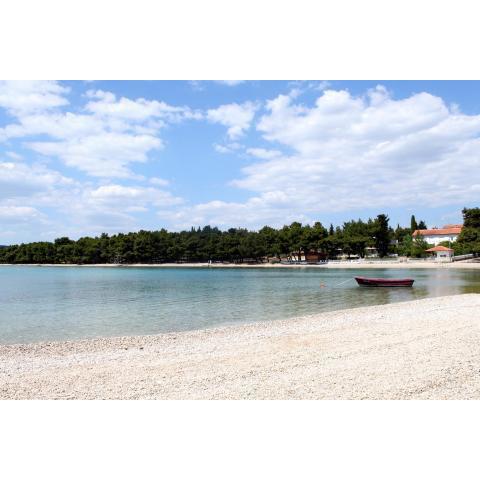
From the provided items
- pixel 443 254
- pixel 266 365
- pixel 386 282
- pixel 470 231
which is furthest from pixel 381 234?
pixel 266 365

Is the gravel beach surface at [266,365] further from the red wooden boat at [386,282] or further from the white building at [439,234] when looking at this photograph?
the white building at [439,234]

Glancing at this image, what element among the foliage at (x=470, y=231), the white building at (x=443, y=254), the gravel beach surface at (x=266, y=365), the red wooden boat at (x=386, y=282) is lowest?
the red wooden boat at (x=386, y=282)

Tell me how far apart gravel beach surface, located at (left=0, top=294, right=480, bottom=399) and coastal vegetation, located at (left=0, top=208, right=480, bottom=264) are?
6181 cm

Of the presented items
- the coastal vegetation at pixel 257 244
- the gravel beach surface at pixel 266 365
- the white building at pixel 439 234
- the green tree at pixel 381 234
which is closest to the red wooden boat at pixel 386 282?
the gravel beach surface at pixel 266 365

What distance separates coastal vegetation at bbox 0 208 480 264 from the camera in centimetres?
8262

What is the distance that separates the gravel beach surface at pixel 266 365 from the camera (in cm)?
658

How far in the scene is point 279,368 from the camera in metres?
7.98

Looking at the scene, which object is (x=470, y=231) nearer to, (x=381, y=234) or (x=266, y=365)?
(x=381, y=234)

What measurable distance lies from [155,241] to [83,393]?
3879 inches

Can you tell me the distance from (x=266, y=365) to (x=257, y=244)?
8554cm

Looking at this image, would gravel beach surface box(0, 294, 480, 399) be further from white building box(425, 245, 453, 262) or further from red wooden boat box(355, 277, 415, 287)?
white building box(425, 245, 453, 262)

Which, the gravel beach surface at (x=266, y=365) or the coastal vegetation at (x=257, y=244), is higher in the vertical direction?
the coastal vegetation at (x=257, y=244)

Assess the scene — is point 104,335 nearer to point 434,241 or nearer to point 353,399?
point 353,399

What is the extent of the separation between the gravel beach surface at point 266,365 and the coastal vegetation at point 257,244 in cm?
6181
